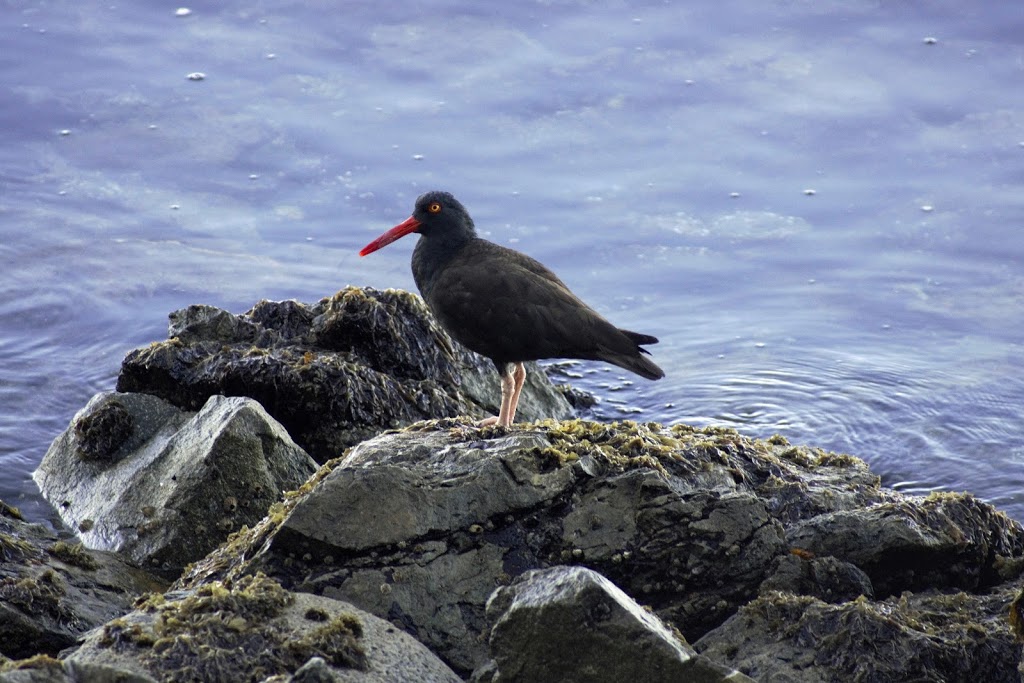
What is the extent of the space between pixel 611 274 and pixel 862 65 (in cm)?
356

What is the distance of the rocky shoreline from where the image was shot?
3.58 m

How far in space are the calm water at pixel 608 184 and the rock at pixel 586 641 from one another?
4162 millimetres

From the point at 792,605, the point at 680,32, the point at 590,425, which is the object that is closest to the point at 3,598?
the point at 590,425

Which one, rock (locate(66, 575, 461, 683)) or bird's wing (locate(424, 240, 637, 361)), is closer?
rock (locate(66, 575, 461, 683))

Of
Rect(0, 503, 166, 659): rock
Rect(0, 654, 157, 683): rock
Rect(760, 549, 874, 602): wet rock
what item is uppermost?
Rect(0, 654, 157, 683): rock

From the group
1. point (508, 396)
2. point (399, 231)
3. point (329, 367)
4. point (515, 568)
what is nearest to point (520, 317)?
point (508, 396)

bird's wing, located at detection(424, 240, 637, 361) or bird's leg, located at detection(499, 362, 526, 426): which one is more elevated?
bird's wing, located at detection(424, 240, 637, 361)

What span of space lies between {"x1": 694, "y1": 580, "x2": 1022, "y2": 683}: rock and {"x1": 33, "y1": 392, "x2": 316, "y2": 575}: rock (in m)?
2.27

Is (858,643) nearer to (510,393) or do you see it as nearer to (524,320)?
(524,320)

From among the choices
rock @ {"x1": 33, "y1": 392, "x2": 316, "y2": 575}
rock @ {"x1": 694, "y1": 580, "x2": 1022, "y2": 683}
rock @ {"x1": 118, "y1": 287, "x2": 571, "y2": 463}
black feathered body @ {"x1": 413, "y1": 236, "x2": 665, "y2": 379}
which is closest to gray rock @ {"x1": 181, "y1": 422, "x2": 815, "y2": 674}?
rock @ {"x1": 694, "y1": 580, "x2": 1022, "y2": 683}

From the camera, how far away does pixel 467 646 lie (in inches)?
159

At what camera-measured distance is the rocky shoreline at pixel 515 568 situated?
3.58m

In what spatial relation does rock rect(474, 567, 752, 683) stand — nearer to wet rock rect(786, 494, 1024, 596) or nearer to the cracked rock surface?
the cracked rock surface

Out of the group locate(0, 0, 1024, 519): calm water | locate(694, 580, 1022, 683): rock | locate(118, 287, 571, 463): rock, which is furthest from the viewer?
locate(0, 0, 1024, 519): calm water
